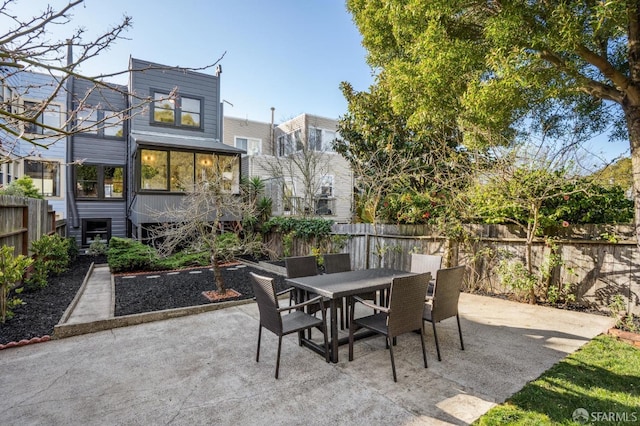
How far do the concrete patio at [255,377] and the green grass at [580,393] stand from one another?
0.45 ft

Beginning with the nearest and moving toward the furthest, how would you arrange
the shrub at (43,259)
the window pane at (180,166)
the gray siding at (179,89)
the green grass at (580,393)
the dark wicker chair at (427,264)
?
the green grass at (580,393)
the dark wicker chair at (427,264)
the shrub at (43,259)
the window pane at (180,166)
the gray siding at (179,89)

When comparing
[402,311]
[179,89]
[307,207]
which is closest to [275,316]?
[402,311]

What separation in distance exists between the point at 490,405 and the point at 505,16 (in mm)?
4269

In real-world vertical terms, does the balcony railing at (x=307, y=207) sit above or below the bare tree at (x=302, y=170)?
below

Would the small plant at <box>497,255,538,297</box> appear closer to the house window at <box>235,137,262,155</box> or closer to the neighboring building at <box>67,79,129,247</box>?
the neighboring building at <box>67,79,129,247</box>

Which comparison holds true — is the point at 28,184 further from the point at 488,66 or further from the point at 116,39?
the point at 488,66

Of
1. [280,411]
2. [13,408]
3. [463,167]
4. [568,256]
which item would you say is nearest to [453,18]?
[463,167]

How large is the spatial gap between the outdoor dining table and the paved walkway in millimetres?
181

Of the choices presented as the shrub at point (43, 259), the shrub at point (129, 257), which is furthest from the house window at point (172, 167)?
the shrub at point (43, 259)

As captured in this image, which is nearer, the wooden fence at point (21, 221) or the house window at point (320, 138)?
the wooden fence at point (21, 221)

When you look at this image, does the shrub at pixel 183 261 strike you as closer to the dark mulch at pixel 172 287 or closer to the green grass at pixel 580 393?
the dark mulch at pixel 172 287

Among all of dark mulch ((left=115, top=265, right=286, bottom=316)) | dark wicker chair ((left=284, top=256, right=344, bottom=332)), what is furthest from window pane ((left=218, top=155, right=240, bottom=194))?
dark wicker chair ((left=284, top=256, right=344, bottom=332))

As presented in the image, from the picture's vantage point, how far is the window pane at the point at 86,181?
13203 mm

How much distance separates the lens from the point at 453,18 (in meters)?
5.08
